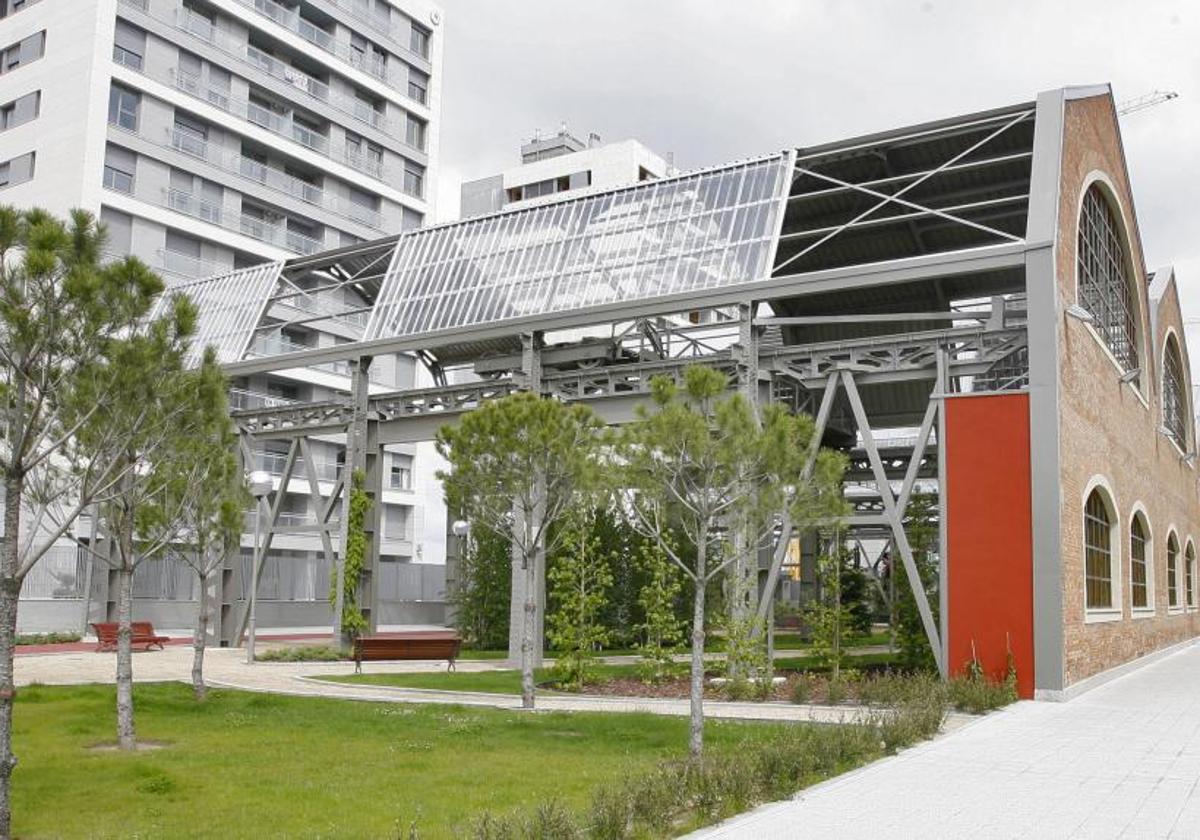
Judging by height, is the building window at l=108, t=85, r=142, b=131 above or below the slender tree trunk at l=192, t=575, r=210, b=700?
above

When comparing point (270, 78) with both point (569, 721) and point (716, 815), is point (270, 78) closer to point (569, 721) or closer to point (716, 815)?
point (569, 721)

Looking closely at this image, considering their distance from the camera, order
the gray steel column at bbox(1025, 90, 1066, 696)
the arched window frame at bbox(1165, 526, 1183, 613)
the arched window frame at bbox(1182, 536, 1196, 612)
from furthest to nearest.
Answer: the arched window frame at bbox(1182, 536, 1196, 612)
the arched window frame at bbox(1165, 526, 1183, 613)
the gray steel column at bbox(1025, 90, 1066, 696)

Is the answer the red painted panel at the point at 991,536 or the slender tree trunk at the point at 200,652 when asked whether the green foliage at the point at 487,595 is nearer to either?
the slender tree trunk at the point at 200,652

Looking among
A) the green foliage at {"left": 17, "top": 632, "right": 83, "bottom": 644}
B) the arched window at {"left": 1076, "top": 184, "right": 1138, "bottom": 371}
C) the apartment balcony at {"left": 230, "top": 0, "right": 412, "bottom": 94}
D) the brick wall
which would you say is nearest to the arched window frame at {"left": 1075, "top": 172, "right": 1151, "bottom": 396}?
the arched window at {"left": 1076, "top": 184, "right": 1138, "bottom": 371}

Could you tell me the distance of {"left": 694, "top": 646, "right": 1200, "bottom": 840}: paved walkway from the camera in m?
7.91

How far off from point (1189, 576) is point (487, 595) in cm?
2625

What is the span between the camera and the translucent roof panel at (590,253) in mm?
21406

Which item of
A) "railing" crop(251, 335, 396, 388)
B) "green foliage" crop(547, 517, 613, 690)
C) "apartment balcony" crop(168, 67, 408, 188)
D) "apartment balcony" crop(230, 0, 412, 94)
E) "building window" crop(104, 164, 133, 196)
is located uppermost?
"apartment balcony" crop(230, 0, 412, 94)

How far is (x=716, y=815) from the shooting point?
8.10m

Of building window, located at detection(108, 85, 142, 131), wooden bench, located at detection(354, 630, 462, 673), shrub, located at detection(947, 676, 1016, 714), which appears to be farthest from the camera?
building window, located at detection(108, 85, 142, 131)

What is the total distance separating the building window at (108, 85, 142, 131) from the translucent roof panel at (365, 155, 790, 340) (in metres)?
20.0

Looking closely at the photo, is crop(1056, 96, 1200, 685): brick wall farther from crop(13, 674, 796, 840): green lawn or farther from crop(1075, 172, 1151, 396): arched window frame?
crop(13, 674, 796, 840): green lawn

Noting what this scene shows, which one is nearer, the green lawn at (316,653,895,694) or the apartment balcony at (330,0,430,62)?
the green lawn at (316,653,895,694)

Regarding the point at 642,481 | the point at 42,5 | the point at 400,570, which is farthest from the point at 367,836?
the point at 42,5
